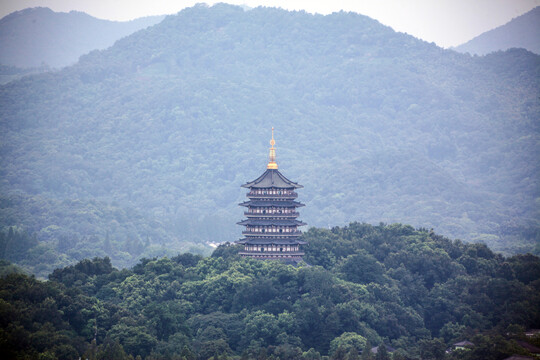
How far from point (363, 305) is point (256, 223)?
33.3ft

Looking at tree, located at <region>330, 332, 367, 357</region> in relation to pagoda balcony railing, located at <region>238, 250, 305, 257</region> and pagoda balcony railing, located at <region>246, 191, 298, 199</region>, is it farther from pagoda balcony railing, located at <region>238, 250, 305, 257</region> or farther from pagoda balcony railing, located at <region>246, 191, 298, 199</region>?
pagoda balcony railing, located at <region>246, 191, 298, 199</region>

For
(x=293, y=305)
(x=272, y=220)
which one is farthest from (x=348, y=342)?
(x=272, y=220)

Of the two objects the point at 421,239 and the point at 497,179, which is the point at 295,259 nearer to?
the point at 421,239

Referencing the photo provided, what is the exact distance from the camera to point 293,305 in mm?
73000

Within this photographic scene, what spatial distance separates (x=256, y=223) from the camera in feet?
259

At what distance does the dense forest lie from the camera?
65.0 meters

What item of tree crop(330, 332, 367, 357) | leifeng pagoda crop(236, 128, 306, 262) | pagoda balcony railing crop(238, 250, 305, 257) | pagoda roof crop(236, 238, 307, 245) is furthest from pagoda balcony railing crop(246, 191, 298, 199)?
tree crop(330, 332, 367, 357)

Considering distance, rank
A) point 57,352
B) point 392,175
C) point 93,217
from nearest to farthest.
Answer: point 57,352
point 93,217
point 392,175

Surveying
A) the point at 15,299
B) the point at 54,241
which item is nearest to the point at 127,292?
the point at 15,299

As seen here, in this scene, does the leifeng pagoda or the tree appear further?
the leifeng pagoda

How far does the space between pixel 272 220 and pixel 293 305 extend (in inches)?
321

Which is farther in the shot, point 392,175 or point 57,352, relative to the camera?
point 392,175

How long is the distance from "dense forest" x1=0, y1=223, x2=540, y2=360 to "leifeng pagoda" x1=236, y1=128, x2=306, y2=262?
1701mm

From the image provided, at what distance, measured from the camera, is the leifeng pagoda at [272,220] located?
78938 millimetres
